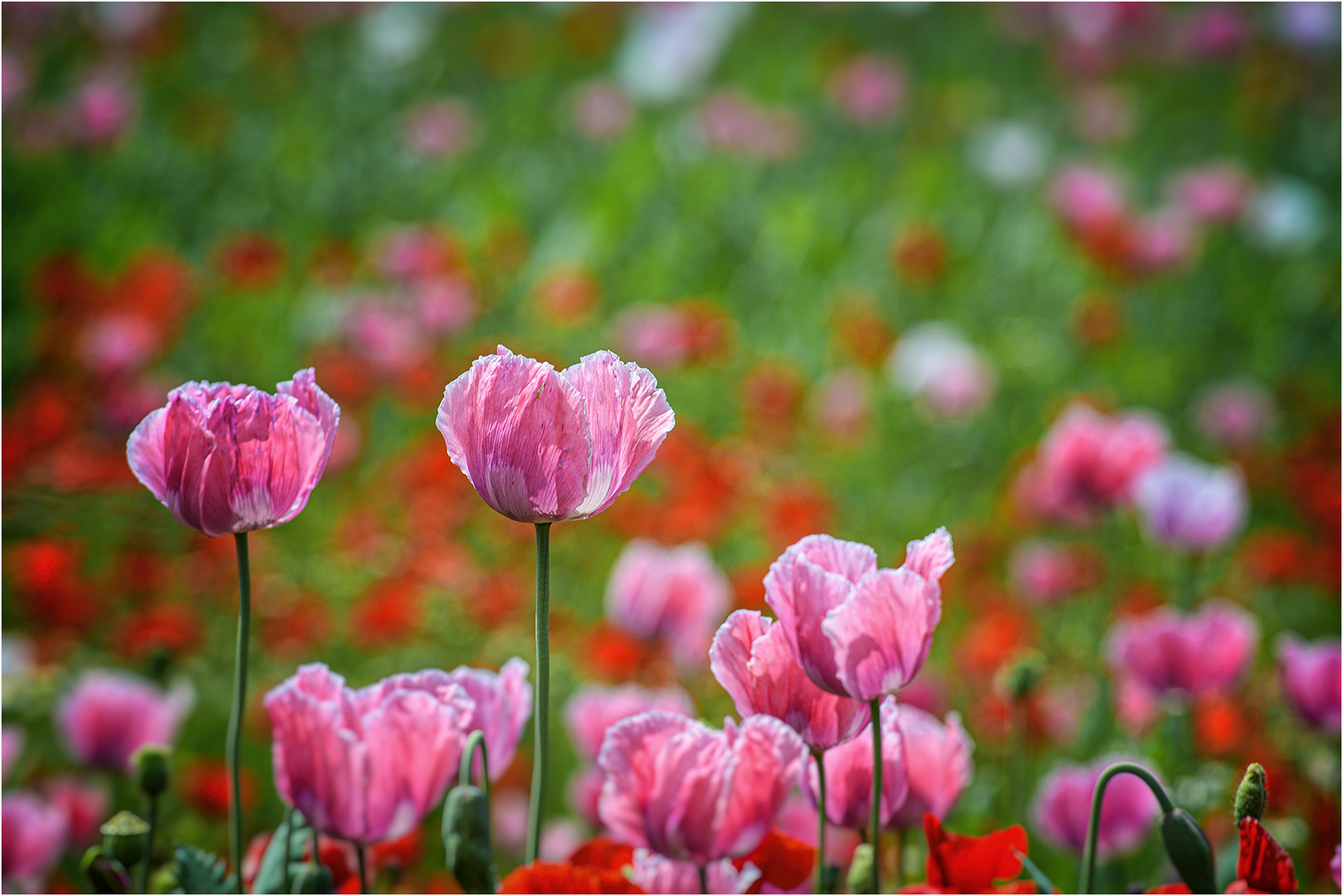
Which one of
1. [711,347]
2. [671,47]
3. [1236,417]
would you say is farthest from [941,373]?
[671,47]

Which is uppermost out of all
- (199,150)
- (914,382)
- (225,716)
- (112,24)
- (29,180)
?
(112,24)

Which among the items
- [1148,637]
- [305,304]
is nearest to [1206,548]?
[1148,637]

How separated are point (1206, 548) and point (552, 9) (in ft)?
8.02

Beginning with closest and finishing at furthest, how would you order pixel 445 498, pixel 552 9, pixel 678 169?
pixel 445 498 → pixel 678 169 → pixel 552 9

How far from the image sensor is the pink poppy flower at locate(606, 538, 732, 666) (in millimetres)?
916

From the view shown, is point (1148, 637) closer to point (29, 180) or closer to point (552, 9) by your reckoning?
point (29, 180)

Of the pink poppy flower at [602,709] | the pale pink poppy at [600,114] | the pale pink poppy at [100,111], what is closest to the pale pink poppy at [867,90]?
the pale pink poppy at [600,114]

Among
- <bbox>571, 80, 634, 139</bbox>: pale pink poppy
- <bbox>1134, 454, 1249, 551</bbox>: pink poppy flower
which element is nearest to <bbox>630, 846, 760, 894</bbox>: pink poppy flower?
<bbox>1134, 454, 1249, 551</bbox>: pink poppy flower

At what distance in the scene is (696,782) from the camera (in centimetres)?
44

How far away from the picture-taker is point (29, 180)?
85.8 inches

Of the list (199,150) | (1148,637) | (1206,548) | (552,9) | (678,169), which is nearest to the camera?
(1148,637)

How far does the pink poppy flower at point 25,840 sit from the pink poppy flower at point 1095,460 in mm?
961

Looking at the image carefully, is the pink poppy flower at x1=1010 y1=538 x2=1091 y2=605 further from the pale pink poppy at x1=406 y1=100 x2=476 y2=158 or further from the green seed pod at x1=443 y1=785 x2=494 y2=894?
the pale pink poppy at x1=406 y1=100 x2=476 y2=158

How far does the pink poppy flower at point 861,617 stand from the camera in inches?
16.0
